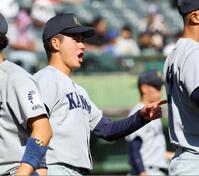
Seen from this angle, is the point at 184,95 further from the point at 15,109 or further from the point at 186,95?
the point at 15,109

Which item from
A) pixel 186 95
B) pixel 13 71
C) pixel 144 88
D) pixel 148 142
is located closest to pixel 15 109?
pixel 13 71

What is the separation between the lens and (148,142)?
795 cm

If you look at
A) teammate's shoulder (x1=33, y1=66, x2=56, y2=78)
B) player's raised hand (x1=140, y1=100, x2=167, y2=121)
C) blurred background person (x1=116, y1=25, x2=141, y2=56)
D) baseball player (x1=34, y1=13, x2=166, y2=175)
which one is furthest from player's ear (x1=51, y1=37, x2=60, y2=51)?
blurred background person (x1=116, y1=25, x2=141, y2=56)

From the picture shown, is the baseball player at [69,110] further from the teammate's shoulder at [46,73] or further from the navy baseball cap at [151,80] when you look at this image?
the navy baseball cap at [151,80]

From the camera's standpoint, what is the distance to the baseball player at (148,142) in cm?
781

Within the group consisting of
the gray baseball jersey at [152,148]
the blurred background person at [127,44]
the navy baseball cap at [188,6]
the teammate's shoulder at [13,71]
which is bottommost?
the blurred background person at [127,44]

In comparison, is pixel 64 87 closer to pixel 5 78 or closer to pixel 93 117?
pixel 93 117

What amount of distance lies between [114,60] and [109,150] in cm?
225

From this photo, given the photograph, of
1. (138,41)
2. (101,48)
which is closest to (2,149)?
(101,48)

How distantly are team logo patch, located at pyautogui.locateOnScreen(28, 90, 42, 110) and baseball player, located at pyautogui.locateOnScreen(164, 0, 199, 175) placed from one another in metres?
1.01

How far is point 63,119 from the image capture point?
472 centimetres

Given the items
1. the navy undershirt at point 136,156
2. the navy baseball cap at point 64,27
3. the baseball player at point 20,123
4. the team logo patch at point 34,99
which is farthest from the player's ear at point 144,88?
the team logo patch at point 34,99

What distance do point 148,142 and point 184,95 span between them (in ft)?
11.6

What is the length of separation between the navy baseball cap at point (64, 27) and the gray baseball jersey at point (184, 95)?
2.56 feet
